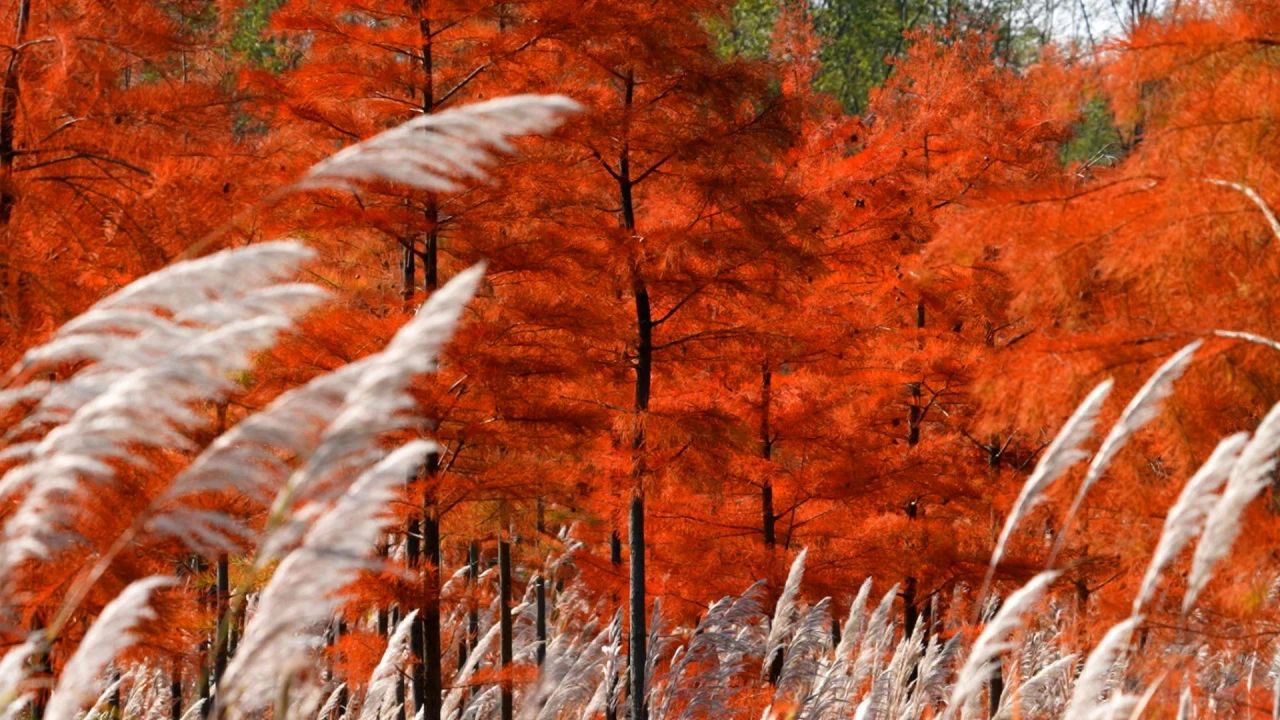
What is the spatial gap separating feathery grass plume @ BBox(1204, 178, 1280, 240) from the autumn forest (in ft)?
0.25

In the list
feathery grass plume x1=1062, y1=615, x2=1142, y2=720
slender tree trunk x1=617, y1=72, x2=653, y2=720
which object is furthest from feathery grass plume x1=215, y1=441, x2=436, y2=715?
slender tree trunk x1=617, y1=72, x2=653, y2=720

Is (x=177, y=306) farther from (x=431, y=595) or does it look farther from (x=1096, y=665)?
(x=431, y=595)

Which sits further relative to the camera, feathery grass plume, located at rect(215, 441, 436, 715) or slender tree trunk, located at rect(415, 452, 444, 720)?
slender tree trunk, located at rect(415, 452, 444, 720)

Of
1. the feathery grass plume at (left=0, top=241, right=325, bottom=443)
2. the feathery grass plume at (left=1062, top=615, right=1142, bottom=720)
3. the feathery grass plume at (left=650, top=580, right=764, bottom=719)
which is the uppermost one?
the feathery grass plume at (left=0, top=241, right=325, bottom=443)

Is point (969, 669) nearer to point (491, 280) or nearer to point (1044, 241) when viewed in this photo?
point (1044, 241)

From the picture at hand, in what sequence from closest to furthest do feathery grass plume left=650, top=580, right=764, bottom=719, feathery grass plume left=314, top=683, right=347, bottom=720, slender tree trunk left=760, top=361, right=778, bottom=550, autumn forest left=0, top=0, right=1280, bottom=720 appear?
1. autumn forest left=0, top=0, right=1280, bottom=720
2. feathery grass plume left=314, top=683, right=347, bottom=720
3. feathery grass plume left=650, top=580, right=764, bottom=719
4. slender tree trunk left=760, top=361, right=778, bottom=550

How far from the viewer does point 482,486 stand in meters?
8.98

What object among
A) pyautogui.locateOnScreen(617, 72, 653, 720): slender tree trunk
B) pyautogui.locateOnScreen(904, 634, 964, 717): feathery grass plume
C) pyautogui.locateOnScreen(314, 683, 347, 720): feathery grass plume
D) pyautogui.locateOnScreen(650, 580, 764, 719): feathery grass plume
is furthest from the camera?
pyautogui.locateOnScreen(617, 72, 653, 720): slender tree trunk

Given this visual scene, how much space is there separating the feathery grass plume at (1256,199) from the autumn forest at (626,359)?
0.08 meters

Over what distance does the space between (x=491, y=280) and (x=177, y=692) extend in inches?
175

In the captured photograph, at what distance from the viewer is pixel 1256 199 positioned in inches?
190

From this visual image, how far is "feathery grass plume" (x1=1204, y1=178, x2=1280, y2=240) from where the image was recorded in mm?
4793

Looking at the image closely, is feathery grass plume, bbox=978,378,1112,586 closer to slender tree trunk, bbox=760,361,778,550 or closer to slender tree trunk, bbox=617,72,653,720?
slender tree trunk, bbox=617,72,653,720

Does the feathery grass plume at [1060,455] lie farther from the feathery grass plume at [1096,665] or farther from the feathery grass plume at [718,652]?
the feathery grass plume at [718,652]
